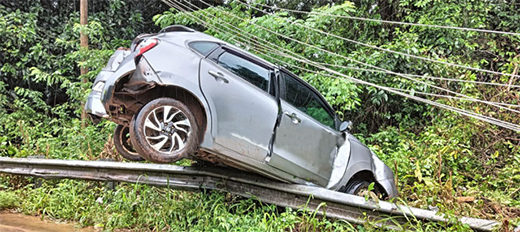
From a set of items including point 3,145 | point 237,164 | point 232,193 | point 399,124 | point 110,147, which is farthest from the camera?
point 399,124

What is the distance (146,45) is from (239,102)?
1046 mm

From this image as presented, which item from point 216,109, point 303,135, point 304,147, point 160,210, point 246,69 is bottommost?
point 160,210

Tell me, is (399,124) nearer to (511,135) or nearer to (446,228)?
(511,135)

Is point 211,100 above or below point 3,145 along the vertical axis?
above

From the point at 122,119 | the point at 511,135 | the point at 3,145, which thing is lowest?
the point at 3,145

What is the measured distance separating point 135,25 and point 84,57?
3.32 metres

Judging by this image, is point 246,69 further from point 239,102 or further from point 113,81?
point 113,81

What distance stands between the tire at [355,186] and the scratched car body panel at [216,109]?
225mm

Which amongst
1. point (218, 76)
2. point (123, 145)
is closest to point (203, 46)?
point (218, 76)

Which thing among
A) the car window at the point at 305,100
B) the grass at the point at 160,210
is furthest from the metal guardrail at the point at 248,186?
the car window at the point at 305,100

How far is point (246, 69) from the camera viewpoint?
405 centimetres

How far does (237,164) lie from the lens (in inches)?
152

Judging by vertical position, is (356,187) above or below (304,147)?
below

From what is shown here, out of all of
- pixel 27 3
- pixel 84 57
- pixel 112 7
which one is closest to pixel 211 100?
pixel 84 57
